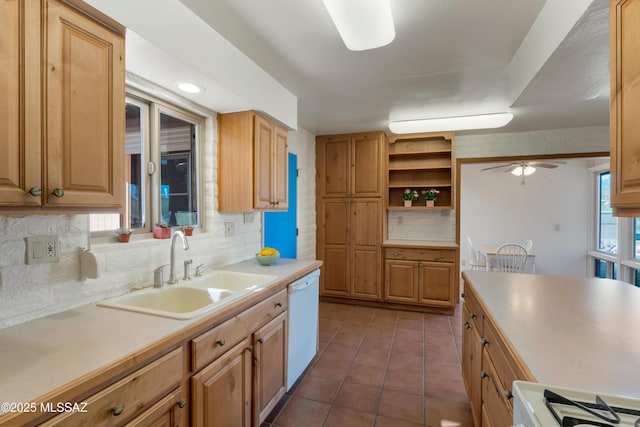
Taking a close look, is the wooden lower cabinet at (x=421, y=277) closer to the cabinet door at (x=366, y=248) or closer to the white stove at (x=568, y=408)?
the cabinet door at (x=366, y=248)

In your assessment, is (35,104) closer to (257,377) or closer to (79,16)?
(79,16)

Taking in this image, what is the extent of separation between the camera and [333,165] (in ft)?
14.3

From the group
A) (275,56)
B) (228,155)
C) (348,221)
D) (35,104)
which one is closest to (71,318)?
(35,104)

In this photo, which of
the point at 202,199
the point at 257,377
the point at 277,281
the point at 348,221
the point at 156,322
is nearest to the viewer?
the point at 156,322

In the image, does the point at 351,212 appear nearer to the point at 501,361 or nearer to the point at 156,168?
the point at 156,168

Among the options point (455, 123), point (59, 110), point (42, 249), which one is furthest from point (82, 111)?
point (455, 123)

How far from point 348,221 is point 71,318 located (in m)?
3.39

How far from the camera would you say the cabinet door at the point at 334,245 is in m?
4.31

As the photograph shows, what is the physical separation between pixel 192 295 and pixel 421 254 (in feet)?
9.84

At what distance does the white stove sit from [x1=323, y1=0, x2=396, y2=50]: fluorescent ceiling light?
1599 mm

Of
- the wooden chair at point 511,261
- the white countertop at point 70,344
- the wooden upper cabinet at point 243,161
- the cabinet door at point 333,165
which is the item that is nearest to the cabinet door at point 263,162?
the wooden upper cabinet at point 243,161

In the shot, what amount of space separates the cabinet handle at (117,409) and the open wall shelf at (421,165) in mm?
3754

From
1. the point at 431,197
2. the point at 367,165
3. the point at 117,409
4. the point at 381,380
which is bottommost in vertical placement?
the point at 381,380

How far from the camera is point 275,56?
85.0 inches
